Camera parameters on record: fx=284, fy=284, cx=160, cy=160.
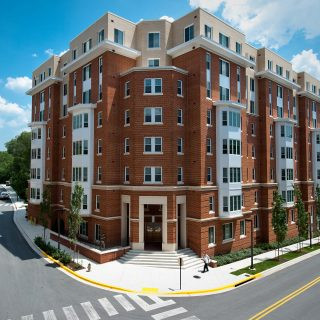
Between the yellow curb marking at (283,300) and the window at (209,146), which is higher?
the window at (209,146)

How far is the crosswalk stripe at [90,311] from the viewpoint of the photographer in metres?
16.8

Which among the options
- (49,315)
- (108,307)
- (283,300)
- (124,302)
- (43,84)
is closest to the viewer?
(49,315)

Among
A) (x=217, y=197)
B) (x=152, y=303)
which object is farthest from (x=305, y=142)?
(x=152, y=303)

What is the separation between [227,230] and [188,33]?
22.3 meters

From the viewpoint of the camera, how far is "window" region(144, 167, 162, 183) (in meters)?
29.8

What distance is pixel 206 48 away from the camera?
30719 millimetres

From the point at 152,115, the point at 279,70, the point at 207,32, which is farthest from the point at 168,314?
the point at 279,70

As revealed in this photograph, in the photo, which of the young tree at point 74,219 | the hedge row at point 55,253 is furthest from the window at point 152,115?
the hedge row at point 55,253

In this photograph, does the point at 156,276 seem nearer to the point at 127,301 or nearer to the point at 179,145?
the point at 127,301

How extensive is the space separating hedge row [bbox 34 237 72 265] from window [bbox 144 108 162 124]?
15.5 m

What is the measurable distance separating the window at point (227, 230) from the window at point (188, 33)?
68.7ft

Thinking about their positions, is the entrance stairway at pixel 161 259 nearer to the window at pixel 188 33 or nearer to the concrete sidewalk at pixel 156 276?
the concrete sidewalk at pixel 156 276

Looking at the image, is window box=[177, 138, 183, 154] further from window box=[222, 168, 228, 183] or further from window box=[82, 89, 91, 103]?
window box=[82, 89, 91, 103]

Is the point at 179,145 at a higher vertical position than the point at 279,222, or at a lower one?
higher
